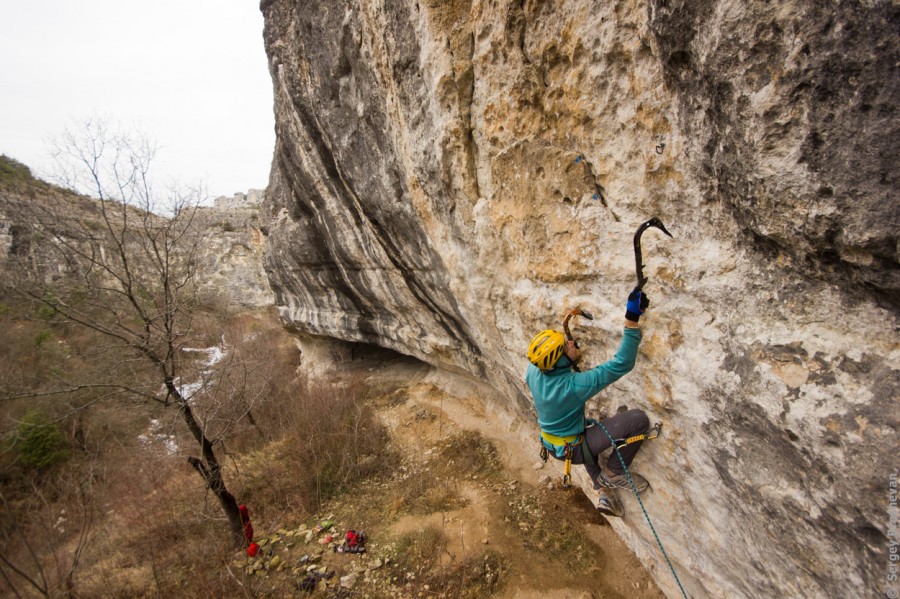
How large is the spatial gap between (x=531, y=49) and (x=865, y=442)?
2760mm

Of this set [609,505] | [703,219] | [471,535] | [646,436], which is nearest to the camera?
[703,219]

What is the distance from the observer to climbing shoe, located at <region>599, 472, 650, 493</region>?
2.80 metres

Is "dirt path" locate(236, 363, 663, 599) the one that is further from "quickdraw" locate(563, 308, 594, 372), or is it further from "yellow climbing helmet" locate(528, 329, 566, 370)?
"yellow climbing helmet" locate(528, 329, 566, 370)

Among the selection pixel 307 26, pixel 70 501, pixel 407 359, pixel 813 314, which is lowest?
pixel 70 501

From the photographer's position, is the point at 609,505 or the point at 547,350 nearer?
the point at 547,350

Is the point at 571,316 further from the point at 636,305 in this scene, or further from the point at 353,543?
the point at 353,543

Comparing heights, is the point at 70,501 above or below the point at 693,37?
below

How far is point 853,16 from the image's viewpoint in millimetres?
1239

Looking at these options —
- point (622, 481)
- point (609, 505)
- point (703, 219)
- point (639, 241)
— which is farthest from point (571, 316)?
point (609, 505)

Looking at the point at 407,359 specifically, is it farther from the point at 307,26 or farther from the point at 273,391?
the point at 307,26

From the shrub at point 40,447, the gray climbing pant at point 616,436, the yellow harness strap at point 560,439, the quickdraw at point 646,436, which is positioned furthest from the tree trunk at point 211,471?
the shrub at point 40,447

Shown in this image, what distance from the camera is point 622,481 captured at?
2873 millimetres

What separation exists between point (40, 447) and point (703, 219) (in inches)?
515

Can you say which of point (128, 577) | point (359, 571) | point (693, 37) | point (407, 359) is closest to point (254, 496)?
point (128, 577)
